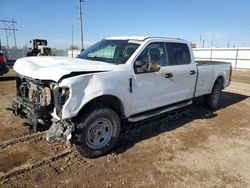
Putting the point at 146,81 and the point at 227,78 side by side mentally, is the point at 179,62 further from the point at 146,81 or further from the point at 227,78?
the point at 227,78

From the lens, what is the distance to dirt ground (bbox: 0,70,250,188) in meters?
3.59

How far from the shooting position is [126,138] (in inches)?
201

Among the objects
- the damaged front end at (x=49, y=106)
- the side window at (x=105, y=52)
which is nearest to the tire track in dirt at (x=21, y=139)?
the damaged front end at (x=49, y=106)

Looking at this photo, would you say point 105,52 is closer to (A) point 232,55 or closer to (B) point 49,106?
(B) point 49,106

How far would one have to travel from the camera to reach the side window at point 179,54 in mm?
5667

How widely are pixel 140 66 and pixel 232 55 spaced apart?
25199mm

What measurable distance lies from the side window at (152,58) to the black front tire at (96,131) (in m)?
1.06

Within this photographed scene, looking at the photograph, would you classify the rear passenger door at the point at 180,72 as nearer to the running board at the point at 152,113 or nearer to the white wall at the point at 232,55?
the running board at the point at 152,113

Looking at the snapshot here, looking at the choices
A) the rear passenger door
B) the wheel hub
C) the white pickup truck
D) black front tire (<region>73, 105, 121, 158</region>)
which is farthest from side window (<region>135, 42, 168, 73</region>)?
the wheel hub

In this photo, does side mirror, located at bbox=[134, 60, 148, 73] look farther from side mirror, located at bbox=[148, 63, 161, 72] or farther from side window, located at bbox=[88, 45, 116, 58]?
side window, located at bbox=[88, 45, 116, 58]

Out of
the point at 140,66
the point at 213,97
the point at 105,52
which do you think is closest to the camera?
the point at 140,66

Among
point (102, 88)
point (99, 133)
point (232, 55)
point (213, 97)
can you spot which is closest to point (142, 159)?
point (99, 133)

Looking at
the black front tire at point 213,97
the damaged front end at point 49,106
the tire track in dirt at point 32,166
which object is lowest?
the tire track in dirt at point 32,166

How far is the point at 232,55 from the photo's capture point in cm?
2694
